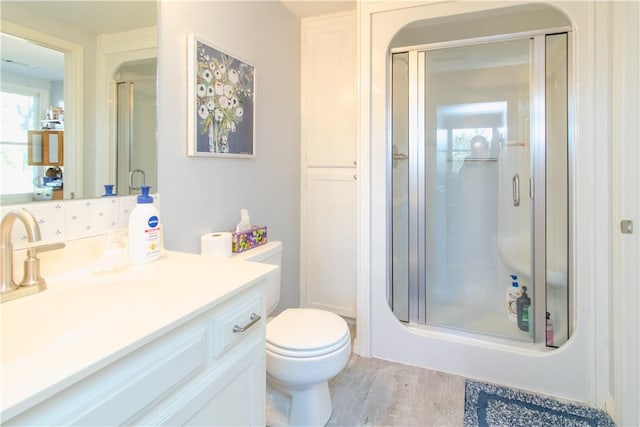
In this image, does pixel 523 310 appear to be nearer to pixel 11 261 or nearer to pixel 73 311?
pixel 73 311

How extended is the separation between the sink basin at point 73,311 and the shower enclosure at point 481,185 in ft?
5.01

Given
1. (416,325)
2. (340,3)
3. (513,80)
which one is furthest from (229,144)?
(513,80)

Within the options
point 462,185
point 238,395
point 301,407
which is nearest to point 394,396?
→ point 301,407

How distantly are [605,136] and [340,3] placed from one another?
1710mm

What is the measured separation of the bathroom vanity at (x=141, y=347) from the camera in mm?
609

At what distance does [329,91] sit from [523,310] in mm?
1873

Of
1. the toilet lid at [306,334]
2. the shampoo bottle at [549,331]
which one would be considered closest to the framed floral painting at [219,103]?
the toilet lid at [306,334]

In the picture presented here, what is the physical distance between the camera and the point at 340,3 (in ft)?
7.87

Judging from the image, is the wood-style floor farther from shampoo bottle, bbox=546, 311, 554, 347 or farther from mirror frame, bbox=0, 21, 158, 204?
mirror frame, bbox=0, 21, 158, 204

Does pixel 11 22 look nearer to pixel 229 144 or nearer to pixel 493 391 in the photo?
pixel 229 144

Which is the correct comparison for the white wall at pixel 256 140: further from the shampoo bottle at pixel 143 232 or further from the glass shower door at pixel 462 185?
the glass shower door at pixel 462 185

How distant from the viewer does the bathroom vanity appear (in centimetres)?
61

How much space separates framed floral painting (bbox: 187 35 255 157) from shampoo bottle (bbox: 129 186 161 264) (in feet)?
1.47

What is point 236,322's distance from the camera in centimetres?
102
